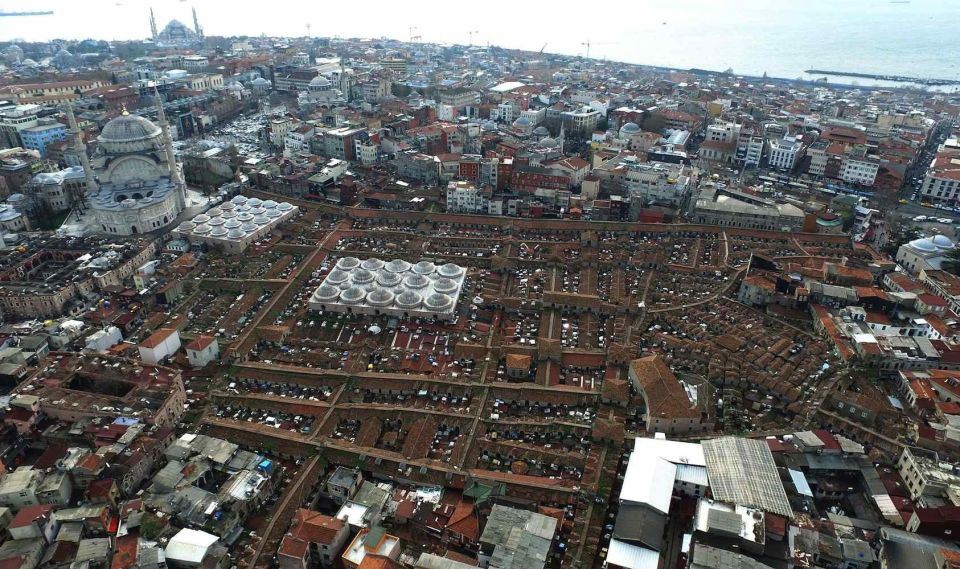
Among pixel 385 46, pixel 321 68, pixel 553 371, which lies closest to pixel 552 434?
pixel 553 371

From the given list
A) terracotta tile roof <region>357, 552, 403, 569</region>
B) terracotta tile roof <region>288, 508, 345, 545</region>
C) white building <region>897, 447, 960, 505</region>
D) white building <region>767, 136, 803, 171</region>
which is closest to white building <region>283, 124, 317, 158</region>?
terracotta tile roof <region>288, 508, 345, 545</region>

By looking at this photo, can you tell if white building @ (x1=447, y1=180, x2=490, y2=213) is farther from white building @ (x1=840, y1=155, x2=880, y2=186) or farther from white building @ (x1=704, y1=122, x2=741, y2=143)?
white building @ (x1=840, y1=155, x2=880, y2=186)

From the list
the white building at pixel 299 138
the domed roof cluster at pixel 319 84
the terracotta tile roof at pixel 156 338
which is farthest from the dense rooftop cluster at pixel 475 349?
the domed roof cluster at pixel 319 84

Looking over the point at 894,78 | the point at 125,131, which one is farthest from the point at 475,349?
the point at 894,78

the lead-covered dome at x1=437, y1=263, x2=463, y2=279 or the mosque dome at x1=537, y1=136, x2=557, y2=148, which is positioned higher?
the mosque dome at x1=537, y1=136, x2=557, y2=148

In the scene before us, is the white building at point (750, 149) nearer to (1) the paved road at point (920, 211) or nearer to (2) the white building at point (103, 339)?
(1) the paved road at point (920, 211)

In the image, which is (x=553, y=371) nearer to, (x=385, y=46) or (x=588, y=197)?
(x=588, y=197)

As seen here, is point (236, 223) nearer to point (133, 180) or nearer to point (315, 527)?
point (133, 180)
